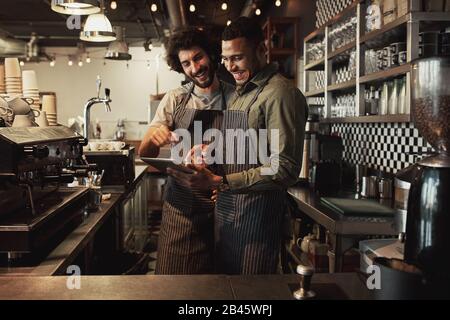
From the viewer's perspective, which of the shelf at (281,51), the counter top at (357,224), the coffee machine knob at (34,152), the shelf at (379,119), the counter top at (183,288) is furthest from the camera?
the shelf at (281,51)

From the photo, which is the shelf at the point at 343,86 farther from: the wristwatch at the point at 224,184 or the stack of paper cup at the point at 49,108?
the stack of paper cup at the point at 49,108

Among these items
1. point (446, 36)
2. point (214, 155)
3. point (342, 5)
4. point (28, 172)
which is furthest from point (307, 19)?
point (28, 172)

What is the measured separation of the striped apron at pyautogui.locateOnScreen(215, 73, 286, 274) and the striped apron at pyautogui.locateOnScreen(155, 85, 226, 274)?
21 centimetres

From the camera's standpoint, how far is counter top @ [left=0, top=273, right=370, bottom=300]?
132cm

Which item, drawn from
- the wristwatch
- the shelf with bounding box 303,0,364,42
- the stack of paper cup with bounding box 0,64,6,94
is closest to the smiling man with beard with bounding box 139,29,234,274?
the wristwatch

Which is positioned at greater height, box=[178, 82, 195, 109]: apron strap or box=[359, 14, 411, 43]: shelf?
box=[359, 14, 411, 43]: shelf

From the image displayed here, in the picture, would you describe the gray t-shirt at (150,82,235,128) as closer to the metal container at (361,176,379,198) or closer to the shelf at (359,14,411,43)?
the shelf at (359,14,411,43)

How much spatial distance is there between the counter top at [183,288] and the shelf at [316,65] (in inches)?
151

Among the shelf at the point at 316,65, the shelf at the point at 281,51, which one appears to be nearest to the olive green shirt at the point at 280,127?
the shelf at the point at 316,65

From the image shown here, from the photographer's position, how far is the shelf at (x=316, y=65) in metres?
5.07

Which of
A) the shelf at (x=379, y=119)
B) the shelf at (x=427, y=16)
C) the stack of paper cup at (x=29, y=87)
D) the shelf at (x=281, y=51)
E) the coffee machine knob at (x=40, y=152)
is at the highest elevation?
the shelf at (x=281, y=51)

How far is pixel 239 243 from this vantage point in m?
2.30

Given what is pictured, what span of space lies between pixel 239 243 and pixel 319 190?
6.15 ft

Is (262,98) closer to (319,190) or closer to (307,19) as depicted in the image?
(319,190)
